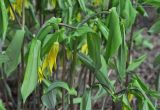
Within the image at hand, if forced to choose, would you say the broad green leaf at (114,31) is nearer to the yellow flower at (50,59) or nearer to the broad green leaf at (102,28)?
the broad green leaf at (102,28)

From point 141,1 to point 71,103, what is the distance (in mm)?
458

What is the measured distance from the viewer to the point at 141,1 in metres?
1.64

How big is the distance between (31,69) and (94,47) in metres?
0.21

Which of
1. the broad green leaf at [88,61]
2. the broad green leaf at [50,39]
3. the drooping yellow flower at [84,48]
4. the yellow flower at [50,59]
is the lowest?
the drooping yellow flower at [84,48]

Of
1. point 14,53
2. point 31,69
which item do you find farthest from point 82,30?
point 14,53

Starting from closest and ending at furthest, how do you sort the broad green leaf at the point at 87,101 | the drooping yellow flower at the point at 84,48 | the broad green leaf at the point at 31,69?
the broad green leaf at the point at 31,69 < the broad green leaf at the point at 87,101 < the drooping yellow flower at the point at 84,48

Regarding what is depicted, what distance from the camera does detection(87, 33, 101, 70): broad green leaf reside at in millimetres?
1318

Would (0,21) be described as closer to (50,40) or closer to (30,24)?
(50,40)

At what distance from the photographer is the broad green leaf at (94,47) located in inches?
51.9

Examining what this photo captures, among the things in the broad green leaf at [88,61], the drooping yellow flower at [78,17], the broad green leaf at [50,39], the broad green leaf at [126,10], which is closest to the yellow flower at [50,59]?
the broad green leaf at [50,39]

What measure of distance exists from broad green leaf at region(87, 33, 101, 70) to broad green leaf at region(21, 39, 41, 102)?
16 cm

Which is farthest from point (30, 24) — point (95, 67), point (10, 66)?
point (95, 67)

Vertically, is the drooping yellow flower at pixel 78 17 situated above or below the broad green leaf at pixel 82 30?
below

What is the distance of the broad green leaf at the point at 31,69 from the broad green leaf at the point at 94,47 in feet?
0.52
